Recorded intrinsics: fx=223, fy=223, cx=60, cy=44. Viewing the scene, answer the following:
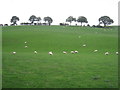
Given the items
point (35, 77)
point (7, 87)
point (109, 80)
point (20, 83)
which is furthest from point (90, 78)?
point (7, 87)

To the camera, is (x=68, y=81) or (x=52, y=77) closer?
(x=68, y=81)

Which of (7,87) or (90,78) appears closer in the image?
(7,87)

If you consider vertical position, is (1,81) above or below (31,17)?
below

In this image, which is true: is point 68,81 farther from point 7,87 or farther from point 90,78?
point 7,87

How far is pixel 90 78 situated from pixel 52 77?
1.90 metres

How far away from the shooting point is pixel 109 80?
10.8 metres

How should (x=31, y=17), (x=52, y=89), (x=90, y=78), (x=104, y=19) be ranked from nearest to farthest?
(x=52, y=89) < (x=90, y=78) < (x=104, y=19) < (x=31, y=17)

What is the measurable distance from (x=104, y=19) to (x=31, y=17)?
4706 cm

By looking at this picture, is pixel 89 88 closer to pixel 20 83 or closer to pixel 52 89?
pixel 52 89

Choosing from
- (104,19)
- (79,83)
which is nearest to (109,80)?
(79,83)

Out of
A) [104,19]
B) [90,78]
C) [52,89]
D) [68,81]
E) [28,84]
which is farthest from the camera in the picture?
[104,19]

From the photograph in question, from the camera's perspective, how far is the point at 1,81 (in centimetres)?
1007

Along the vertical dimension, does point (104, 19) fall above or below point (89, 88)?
above

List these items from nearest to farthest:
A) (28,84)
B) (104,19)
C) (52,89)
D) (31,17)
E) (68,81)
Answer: (52,89) → (28,84) → (68,81) → (104,19) → (31,17)
